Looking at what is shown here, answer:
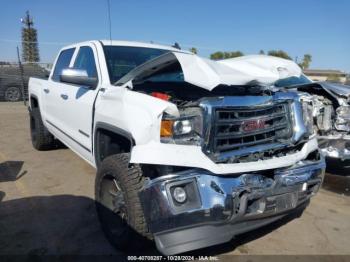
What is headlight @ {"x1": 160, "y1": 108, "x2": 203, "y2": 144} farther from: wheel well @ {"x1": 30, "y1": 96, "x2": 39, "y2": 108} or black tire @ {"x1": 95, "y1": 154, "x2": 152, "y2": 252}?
wheel well @ {"x1": 30, "y1": 96, "x2": 39, "y2": 108}

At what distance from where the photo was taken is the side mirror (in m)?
3.56

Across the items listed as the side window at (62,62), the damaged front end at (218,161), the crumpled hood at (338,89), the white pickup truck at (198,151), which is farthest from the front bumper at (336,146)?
the side window at (62,62)

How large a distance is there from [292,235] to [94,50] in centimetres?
296

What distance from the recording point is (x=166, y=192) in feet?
7.78

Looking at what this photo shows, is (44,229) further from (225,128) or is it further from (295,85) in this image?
(295,85)

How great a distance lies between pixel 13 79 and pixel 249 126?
16509 mm

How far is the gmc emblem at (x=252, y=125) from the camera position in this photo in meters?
2.69

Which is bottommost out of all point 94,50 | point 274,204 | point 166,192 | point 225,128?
point 274,204

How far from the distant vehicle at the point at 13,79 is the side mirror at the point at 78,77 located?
13662mm

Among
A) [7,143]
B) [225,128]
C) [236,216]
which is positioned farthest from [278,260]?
[7,143]

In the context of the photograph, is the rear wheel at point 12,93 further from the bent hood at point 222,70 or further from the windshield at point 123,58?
the bent hood at point 222,70

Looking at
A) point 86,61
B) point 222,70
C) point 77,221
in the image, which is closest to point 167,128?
point 222,70

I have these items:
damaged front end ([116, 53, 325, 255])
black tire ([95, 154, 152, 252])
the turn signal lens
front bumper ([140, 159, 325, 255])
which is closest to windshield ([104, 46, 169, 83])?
damaged front end ([116, 53, 325, 255])

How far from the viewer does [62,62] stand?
5402 millimetres
